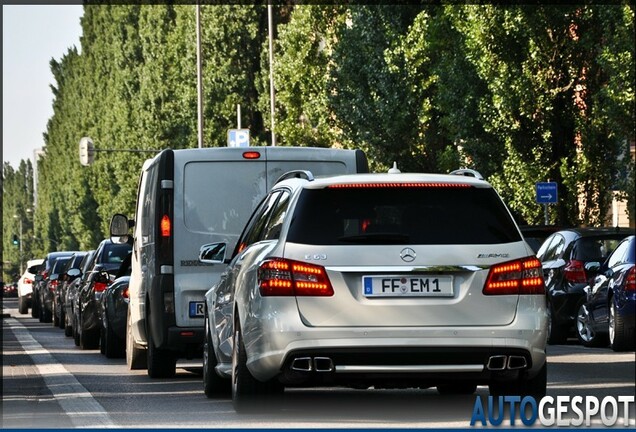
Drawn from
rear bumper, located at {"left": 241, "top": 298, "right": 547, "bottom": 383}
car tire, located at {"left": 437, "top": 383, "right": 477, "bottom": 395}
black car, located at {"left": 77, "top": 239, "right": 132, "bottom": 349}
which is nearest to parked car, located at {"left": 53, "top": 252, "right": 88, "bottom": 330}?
black car, located at {"left": 77, "top": 239, "right": 132, "bottom": 349}

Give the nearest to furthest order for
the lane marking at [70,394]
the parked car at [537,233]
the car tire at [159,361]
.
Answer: the lane marking at [70,394] < the car tire at [159,361] < the parked car at [537,233]

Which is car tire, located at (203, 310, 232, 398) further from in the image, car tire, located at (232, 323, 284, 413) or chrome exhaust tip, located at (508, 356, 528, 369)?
chrome exhaust tip, located at (508, 356, 528, 369)

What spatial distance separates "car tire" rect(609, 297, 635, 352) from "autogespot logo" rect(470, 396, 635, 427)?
26.8 feet

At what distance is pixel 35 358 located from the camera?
82.2ft

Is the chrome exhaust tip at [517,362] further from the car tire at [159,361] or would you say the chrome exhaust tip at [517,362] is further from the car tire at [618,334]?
the car tire at [618,334]

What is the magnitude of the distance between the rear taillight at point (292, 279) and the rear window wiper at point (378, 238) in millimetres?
264

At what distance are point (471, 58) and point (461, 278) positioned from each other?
1165 inches

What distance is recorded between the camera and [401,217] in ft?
39.4

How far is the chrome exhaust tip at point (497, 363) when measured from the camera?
1196 centimetres

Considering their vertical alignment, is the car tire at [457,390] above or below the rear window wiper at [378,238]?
below

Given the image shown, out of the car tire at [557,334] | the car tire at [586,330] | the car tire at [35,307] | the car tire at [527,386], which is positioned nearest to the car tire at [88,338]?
the car tire at [557,334]

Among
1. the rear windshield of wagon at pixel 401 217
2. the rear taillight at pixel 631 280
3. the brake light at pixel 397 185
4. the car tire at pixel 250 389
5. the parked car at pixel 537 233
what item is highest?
the brake light at pixel 397 185

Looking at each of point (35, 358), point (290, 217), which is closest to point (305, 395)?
point (290, 217)

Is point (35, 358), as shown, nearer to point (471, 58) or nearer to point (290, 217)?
point (290, 217)
